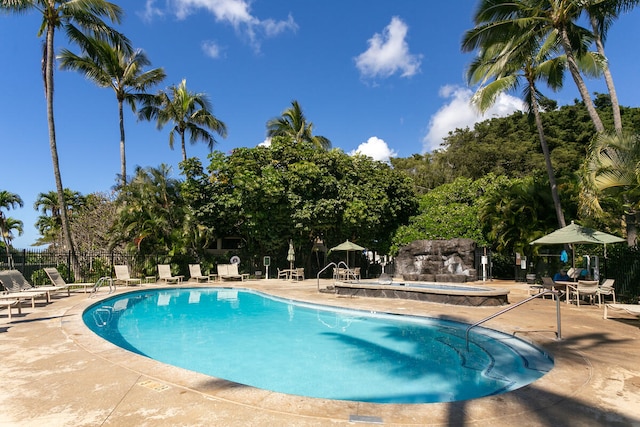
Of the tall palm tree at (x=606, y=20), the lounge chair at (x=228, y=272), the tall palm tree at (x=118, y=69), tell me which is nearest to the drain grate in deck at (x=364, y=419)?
the tall palm tree at (x=606, y=20)

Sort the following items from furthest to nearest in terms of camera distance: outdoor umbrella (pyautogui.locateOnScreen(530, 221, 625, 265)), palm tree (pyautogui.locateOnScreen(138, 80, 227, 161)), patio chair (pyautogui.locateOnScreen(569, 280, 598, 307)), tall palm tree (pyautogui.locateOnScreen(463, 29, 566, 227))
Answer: palm tree (pyautogui.locateOnScreen(138, 80, 227, 161))
tall palm tree (pyautogui.locateOnScreen(463, 29, 566, 227))
patio chair (pyautogui.locateOnScreen(569, 280, 598, 307))
outdoor umbrella (pyautogui.locateOnScreen(530, 221, 625, 265))

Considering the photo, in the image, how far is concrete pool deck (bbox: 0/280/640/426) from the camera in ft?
11.1

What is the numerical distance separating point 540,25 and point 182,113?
69.6 feet

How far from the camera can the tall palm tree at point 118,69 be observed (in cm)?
1981

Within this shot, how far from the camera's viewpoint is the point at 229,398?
12.7 ft

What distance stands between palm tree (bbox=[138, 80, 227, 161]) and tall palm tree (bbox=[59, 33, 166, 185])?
122 centimetres

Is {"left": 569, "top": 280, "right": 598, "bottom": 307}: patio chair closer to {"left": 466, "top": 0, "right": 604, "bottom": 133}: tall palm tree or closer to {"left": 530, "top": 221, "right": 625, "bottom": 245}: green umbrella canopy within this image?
{"left": 530, "top": 221, "right": 625, "bottom": 245}: green umbrella canopy

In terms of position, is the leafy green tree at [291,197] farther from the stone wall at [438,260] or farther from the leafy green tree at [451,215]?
the stone wall at [438,260]

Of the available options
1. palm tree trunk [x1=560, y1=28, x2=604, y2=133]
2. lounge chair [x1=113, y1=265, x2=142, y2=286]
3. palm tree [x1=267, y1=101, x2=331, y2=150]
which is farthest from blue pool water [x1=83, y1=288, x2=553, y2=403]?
palm tree [x1=267, y1=101, x2=331, y2=150]

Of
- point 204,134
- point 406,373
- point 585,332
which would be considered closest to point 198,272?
point 204,134

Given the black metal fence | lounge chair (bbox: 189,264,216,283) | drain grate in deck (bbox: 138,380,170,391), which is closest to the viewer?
drain grate in deck (bbox: 138,380,170,391)

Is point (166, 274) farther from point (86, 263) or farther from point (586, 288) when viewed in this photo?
point (586, 288)

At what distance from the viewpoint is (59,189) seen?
1694 cm

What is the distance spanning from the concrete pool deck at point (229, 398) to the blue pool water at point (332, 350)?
1.02 m
